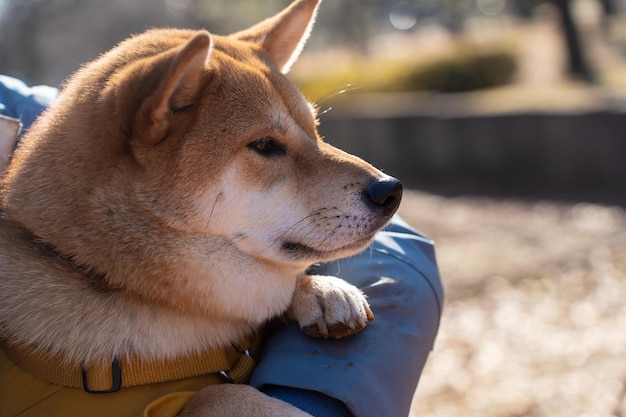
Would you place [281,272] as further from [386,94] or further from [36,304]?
[386,94]

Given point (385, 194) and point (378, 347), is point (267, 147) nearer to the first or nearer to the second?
point (385, 194)

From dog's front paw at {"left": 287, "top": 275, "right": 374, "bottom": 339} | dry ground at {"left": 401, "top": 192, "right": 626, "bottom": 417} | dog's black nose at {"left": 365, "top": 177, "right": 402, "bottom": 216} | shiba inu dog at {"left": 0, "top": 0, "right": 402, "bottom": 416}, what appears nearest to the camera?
shiba inu dog at {"left": 0, "top": 0, "right": 402, "bottom": 416}

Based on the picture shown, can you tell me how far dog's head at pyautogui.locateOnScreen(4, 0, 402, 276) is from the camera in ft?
6.87

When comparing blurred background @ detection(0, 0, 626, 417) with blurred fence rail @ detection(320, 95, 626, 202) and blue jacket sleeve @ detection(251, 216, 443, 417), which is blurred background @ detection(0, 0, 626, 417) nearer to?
blurred fence rail @ detection(320, 95, 626, 202)

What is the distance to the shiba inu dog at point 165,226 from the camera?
2025mm

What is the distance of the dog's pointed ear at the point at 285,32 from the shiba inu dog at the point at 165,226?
39cm

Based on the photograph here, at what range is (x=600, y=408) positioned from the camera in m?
3.87

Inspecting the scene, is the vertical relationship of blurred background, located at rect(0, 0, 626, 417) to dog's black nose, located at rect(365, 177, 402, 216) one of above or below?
below

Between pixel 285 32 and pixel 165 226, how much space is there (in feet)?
3.27

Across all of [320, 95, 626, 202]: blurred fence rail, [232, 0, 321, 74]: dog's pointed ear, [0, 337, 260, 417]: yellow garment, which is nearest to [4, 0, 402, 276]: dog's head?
[232, 0, 321, 74]: dog's pointed ear

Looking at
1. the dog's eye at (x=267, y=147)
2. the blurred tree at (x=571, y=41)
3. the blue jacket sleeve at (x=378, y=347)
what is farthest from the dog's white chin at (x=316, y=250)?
the blurred tree at (x=571, y=41)

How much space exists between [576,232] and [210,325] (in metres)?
5.41

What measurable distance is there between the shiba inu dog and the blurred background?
0.78m

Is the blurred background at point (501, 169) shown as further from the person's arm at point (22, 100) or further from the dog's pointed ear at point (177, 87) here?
the person's arm at point (22, 100)
